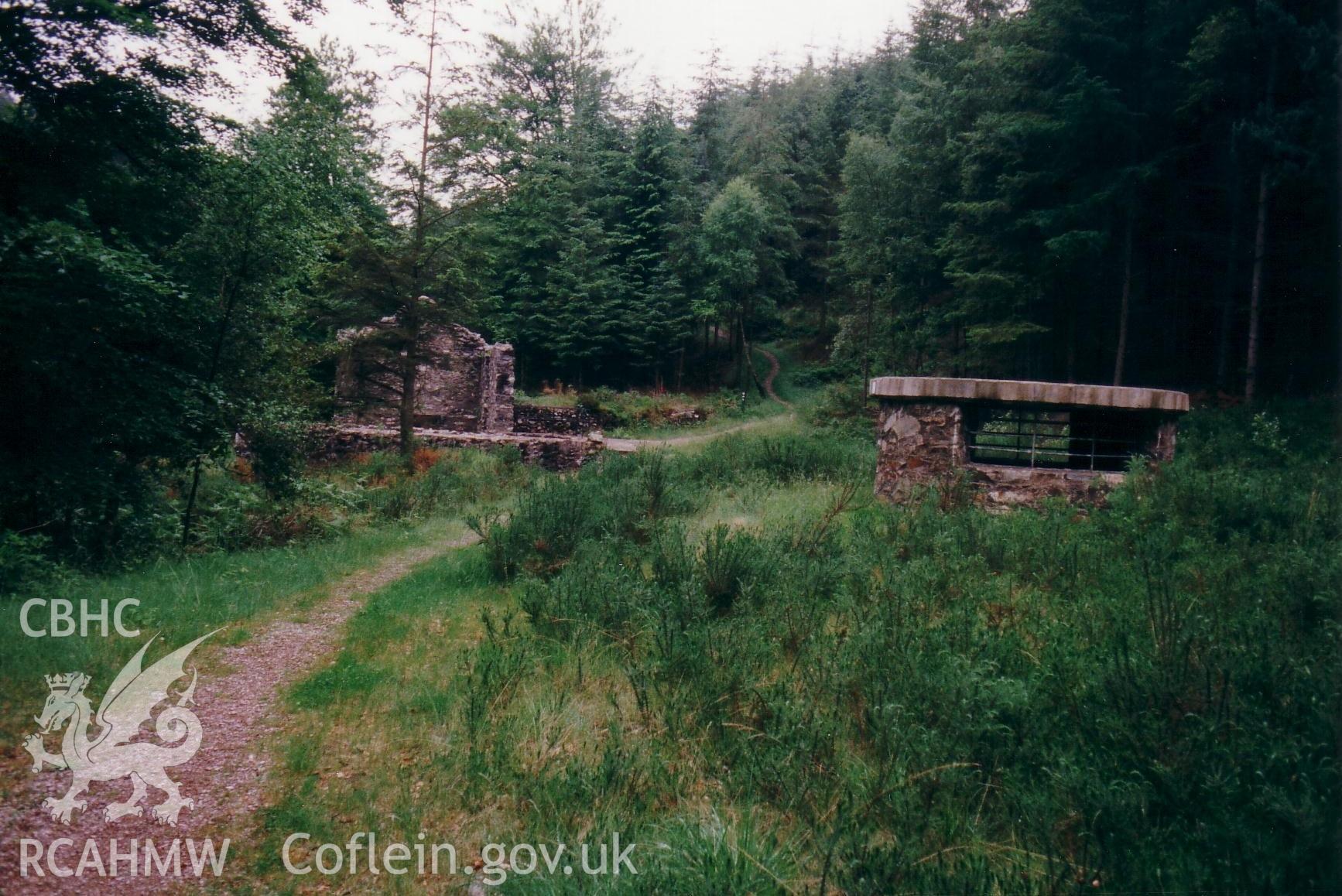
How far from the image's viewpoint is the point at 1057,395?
7.98 m

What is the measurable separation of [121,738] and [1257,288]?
735 inches

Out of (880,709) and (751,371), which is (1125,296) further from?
(751,371)

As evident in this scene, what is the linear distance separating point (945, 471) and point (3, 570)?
9281 millimetres

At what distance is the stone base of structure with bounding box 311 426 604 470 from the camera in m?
17.4

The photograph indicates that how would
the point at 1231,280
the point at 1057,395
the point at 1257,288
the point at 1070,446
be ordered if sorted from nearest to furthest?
the point at 1057,395 < the point at 1070,446 < the point at 1257,288 < the point at 1231,280

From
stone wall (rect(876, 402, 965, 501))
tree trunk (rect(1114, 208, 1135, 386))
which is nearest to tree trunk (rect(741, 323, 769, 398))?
tree trunk (rect(1114, 208, 1135, 386))

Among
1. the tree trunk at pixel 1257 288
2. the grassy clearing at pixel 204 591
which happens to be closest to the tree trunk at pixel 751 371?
the tree trunk at pixel 1257 288

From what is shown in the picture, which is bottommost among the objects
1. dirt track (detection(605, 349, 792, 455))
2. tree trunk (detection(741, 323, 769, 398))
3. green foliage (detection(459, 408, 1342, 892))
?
green foliage (detection(459, 408, 1342, 892))

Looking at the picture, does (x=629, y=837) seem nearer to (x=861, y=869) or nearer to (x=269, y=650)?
(x=861, y=869)

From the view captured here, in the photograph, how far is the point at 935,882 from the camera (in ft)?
8.17

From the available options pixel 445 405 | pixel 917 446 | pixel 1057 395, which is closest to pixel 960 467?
pixel 917 446

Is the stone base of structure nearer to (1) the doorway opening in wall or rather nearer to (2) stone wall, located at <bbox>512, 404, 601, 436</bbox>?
(2) stone wall, located at <bbox>512, 404, 601, 436</bbox>

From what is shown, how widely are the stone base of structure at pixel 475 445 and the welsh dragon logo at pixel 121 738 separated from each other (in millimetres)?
12991

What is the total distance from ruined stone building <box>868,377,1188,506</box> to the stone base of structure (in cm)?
975
